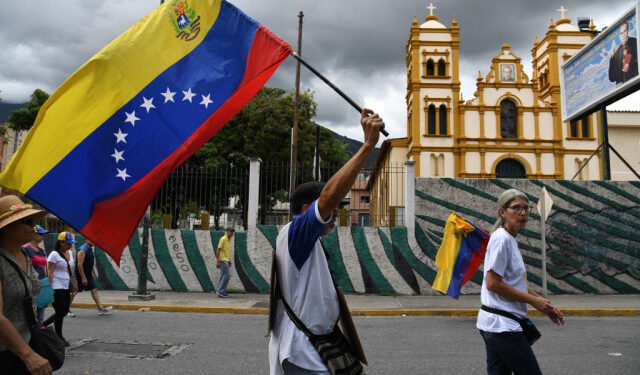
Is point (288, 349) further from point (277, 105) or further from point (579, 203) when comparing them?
point (277, 105)

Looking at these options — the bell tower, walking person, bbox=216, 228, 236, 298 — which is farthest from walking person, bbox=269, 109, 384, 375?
the bell tower

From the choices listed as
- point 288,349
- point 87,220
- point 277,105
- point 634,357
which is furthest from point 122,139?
point 277,105

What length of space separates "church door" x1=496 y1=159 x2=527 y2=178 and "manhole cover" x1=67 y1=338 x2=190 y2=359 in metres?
32.4

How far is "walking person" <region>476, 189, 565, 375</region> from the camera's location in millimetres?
3168

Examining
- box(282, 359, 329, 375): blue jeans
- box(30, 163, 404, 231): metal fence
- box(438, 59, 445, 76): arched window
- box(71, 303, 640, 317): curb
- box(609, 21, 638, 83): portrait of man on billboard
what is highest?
box(438, 59, 445, 76): arched window

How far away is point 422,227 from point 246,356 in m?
8.11

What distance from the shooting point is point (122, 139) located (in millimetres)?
3686

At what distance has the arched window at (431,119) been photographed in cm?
3644

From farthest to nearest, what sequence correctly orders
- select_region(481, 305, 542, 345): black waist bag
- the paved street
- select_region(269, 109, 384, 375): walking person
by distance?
the paved street
select_region(481, 305, 542, 345): black waist bag
select_region(269, 109, 384, 375): walking person

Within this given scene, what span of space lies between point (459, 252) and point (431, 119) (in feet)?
91.4

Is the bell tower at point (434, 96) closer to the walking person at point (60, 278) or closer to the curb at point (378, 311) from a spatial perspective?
the curb at point (378, 311)

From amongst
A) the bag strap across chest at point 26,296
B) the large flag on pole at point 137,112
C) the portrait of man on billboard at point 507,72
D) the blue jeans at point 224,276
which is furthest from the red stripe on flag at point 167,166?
the portrait of man on billboard at point 507,72

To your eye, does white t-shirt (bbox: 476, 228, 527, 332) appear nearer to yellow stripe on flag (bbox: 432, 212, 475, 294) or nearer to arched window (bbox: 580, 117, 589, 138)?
yellow stripe on flag (bbox: 432, 212, 475, 294)

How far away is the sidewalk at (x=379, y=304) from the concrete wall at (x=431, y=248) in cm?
48
